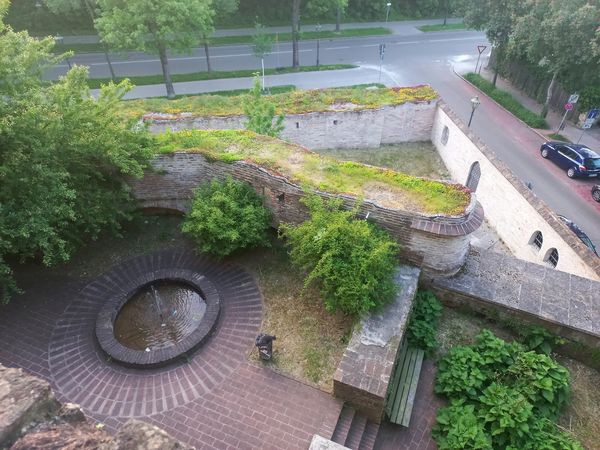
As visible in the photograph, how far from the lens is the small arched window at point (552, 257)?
1259 cm

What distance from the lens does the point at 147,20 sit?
19.5m

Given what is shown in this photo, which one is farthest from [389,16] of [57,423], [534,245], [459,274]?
[57,423]

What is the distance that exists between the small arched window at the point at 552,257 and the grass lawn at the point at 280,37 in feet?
78.4

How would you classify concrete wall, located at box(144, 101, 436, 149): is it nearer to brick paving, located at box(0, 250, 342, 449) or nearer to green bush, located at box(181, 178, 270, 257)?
green bush, located at box(181, 178, 270, 257)

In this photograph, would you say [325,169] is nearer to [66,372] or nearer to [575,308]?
[575,308]

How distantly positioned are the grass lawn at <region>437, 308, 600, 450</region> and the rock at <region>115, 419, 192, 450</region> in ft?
23.2

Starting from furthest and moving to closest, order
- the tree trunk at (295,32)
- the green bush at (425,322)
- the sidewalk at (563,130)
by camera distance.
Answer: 1. the tree trunk at (295,32)
2. the sidewalk at (563,130)
3. the green bush at (425,322)

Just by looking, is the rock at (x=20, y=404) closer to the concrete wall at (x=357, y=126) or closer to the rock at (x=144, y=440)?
the rock at (x=144, y=440)

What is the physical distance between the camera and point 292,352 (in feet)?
29.3

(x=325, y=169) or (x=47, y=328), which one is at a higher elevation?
(x=325, y=169)

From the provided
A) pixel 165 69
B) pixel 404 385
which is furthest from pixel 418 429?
pixel 165 69

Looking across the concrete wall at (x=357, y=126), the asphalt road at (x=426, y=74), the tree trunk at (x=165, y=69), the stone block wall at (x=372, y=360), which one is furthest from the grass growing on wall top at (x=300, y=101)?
the stone block wall at (x=372, y=360)

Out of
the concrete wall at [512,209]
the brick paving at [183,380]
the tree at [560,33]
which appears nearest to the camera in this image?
the brick paving at [183,380]

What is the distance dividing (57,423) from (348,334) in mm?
6188
